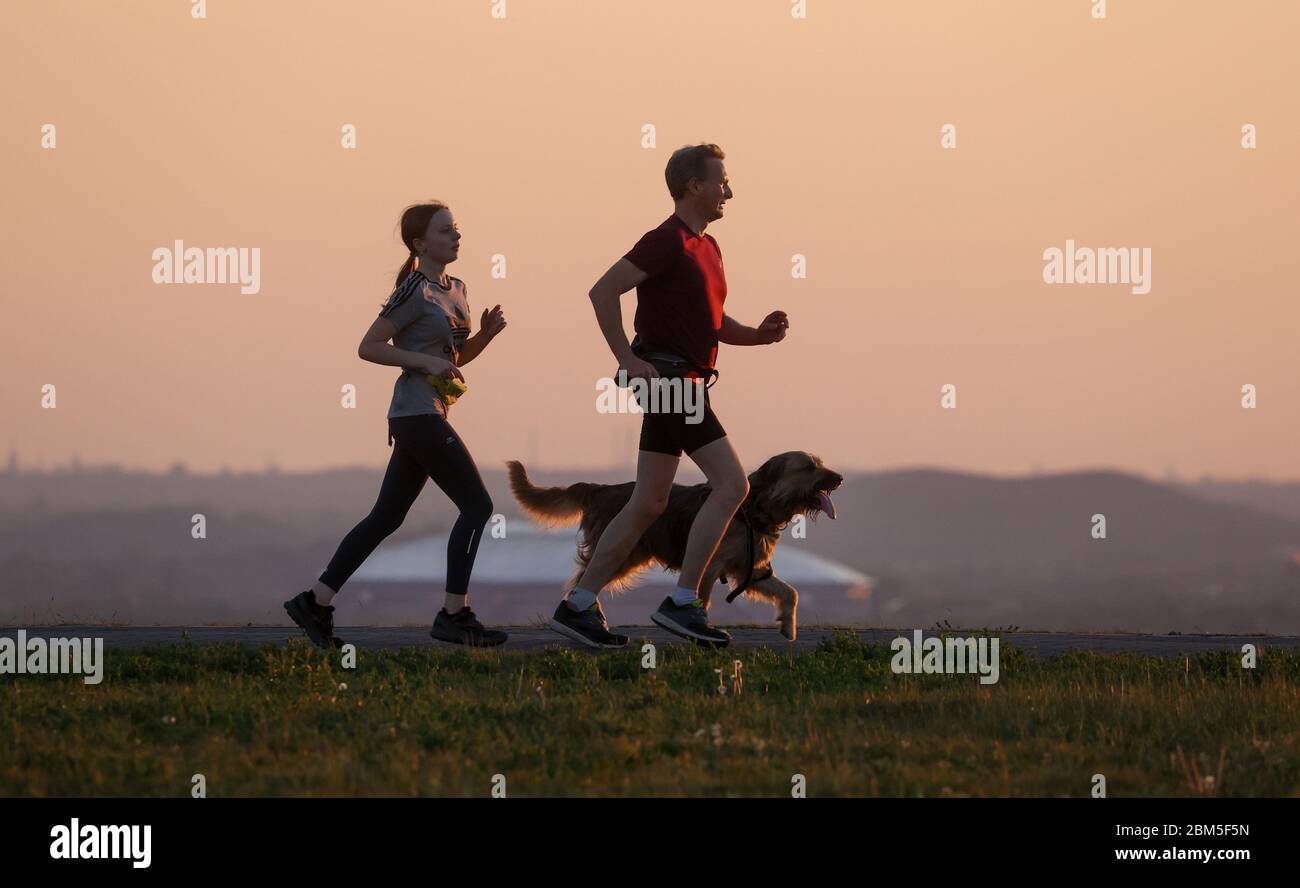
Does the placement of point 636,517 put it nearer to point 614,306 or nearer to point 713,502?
point 713,502

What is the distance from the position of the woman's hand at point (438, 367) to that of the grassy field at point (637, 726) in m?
1.46

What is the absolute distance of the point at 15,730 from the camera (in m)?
6.26

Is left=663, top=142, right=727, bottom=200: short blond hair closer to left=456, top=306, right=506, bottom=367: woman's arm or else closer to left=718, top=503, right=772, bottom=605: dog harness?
left=456, top=306, right=506, bottom=367: woman's arm

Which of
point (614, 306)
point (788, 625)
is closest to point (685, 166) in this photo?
point (614, 306)

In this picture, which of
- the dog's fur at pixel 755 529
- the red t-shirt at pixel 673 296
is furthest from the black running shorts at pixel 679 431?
the dog's fur at pixel 755 529

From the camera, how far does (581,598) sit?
8.97 metres

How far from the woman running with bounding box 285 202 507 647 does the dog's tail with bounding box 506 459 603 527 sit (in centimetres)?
177

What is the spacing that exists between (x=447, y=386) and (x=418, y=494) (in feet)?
2.22

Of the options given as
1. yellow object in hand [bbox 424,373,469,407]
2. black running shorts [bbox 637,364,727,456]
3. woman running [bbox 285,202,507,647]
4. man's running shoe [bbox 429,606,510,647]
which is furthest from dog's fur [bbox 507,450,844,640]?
yellow object in hand [bbox 424,373,469,407]

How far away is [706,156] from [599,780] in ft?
14.0

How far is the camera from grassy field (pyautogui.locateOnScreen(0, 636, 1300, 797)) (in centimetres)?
547
